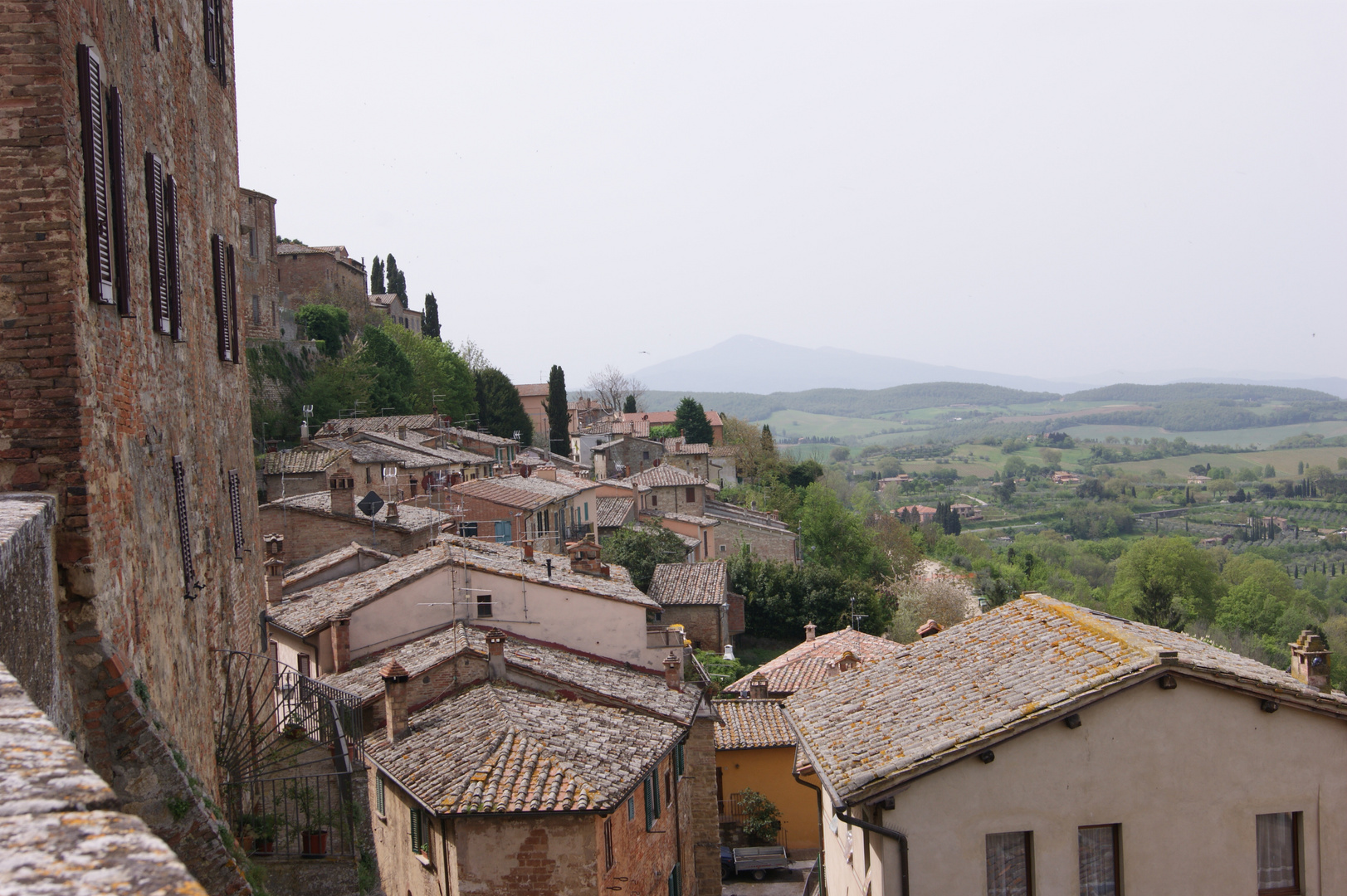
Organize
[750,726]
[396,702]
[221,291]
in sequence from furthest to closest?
[750,726]
[396,702]
[221,291]

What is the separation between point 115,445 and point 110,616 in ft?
3.37

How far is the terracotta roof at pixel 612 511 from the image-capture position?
4884 cm

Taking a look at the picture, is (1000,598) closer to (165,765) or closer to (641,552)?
(641,552)

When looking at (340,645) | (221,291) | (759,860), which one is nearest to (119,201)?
(221,291)

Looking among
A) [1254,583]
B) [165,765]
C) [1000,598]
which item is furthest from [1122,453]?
[165,765]

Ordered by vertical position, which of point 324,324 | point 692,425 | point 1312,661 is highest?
point 324,324

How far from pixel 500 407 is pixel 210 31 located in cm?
6038

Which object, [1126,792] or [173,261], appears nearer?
[173,261]

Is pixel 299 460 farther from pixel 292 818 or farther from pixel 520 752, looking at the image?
pixel 292 818

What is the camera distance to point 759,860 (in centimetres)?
2433

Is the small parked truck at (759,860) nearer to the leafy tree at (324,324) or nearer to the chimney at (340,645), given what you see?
the chimney at (340,645)

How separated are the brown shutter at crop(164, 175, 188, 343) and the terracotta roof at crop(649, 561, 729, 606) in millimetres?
31476

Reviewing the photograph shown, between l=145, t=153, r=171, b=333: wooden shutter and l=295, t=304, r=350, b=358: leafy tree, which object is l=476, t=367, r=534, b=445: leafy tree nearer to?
l=295, t=304, r=350, b=358: leafy tree

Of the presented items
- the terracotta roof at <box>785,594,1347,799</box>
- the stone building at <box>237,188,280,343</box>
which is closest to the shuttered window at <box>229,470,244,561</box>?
→ the terracotta roof at <box>785,594,1347,799</box>
